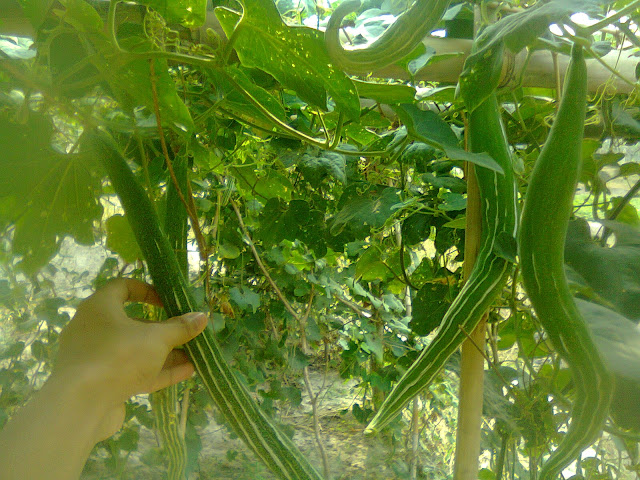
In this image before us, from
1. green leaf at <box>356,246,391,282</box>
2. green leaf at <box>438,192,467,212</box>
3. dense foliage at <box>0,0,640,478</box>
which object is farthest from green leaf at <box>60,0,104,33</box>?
green leaf at <box>356,246,391,282</box>

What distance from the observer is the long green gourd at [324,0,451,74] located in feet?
1.15

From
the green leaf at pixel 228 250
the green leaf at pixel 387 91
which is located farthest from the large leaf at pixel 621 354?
the green leaf at pixel 228 250

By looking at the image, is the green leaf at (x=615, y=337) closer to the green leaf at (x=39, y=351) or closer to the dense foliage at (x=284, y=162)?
the dense foliage at (x=284, y=162)

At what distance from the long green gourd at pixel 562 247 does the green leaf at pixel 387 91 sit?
0.14m

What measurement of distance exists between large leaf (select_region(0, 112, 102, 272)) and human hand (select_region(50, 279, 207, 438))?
4.9 inches

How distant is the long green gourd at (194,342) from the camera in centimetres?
49

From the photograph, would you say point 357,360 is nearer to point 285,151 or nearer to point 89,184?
point 285,151

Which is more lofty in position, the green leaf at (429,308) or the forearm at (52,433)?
the green leaf at (429,308)

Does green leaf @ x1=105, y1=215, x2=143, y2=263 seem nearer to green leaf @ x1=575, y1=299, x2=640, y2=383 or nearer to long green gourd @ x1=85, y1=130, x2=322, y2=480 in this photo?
long green gourd @ x1=85, y1=130, x2=322, y2=480

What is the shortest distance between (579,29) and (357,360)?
4.02ft

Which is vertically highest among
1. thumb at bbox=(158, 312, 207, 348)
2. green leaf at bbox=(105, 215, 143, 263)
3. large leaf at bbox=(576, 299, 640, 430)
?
green leaf at bbox=(105, 215, 143, 263)

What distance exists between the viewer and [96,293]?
50 cm

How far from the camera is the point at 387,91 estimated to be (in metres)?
0.46

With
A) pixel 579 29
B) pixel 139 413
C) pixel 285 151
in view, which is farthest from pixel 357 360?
pixel 579 29
